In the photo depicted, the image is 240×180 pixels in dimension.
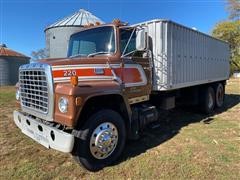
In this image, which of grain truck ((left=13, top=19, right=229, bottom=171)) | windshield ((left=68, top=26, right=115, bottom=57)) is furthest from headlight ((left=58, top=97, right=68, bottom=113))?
windshield ((left=68, top=26, right=115, bottom=57))

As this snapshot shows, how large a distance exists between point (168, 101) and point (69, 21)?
53.8 ft

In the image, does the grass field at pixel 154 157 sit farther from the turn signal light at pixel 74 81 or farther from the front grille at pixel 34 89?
the turn signal light at pixel 74 81

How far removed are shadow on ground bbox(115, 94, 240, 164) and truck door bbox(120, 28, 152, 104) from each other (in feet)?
3.32

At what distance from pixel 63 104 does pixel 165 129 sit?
3.78 m

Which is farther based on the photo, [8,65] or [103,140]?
[8,65]

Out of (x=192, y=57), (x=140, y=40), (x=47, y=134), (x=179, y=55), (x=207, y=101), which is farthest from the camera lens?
(x=207, y=101)

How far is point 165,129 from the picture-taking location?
6.76 meters

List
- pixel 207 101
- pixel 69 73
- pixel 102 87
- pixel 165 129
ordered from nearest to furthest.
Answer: pixel 69 73 → pixel 102 87 → pixel 165 129 → pixel 207 101

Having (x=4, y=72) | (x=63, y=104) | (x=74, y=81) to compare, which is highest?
(x=4, y=72)

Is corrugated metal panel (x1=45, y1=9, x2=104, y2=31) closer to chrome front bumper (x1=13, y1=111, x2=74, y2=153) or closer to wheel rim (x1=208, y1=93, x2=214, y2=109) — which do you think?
wheel rim (x1=208, y1=93, x2=214, y2=109)

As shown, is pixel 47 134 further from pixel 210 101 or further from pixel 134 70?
pixel 210 101

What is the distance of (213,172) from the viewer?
4125 millimetres

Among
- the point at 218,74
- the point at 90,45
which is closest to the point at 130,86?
the point at 90,45

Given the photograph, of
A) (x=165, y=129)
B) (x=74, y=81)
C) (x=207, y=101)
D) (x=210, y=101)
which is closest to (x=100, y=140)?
(x=74, y=81)
